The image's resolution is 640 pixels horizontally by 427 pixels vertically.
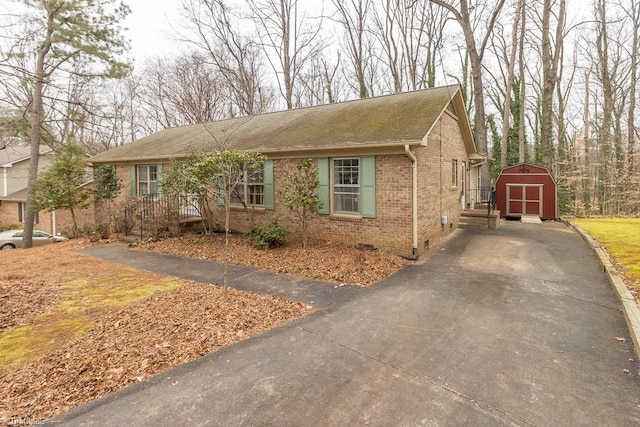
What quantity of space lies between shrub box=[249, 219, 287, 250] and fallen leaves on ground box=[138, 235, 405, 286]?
214 millimetres

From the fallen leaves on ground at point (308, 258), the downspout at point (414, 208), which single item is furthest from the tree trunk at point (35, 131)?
the downspout at point (414, 208)

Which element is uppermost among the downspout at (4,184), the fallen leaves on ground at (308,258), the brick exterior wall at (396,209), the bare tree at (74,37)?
the bare tree at (74,37)

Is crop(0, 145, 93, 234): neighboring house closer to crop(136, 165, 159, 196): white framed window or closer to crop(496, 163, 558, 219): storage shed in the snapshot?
crop(136, 165, 159, 196): white framed window

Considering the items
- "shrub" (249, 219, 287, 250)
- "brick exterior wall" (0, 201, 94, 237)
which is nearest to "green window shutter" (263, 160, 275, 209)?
"shrub" (249, 219, 287, 250)

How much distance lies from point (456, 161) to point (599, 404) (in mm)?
10902

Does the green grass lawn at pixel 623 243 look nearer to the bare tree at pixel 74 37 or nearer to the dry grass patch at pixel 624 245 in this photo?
the dry grass patch at pixel 624 245

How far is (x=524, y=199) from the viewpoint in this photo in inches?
621

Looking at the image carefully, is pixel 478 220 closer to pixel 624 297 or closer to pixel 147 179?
pixel 624 297

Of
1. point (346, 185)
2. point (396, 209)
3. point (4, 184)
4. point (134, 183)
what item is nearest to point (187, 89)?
point (134, 183)

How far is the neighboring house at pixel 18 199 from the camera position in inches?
898

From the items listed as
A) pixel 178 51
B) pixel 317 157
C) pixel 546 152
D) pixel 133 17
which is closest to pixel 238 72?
pixel 178 51

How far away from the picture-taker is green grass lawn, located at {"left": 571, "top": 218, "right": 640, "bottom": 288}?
7.10 m

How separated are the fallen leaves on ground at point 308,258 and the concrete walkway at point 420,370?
3.65ft

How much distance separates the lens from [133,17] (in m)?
13.1
